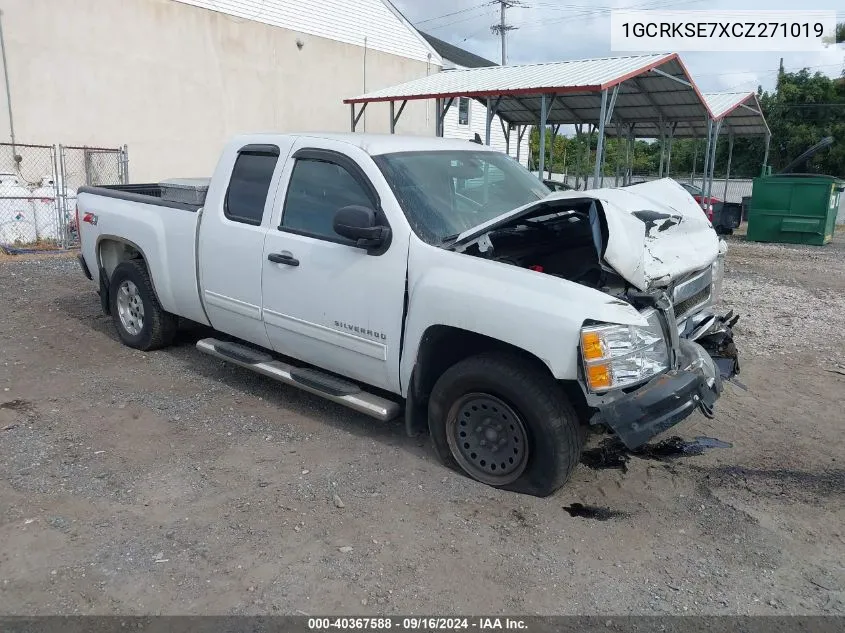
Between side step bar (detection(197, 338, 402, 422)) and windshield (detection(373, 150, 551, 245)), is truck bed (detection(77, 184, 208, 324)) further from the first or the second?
windshield (detection(373, 150, 551, 245))

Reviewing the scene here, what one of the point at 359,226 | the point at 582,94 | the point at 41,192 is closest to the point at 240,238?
the point at 359,226

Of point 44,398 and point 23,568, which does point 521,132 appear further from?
point 23,568

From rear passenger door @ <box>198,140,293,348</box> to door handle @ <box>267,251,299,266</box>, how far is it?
14cm

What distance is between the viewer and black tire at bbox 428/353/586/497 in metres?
3.45

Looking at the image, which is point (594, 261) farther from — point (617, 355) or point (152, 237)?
point (152, 237)

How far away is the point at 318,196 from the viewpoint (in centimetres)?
446

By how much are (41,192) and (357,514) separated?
12371 mm

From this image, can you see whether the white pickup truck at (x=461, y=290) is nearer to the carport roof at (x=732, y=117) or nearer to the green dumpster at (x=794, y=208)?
the green dumpster at (x=794, y=208)

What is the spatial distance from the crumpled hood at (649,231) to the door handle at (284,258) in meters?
1.16

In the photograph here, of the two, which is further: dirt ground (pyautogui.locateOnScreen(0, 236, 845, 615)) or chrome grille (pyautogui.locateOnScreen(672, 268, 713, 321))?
chrome grille (pyautogui.locateOnScreen(672, 268, 713, 321))

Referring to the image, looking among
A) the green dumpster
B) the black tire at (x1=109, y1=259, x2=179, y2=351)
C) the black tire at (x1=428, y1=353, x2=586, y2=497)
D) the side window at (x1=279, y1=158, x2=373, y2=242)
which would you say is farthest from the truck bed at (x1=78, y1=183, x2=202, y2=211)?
the green dumpster

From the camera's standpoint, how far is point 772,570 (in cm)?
311

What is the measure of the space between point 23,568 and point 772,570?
135 inches

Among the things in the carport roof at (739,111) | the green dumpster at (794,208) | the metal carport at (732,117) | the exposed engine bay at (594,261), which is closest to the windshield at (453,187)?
the exposed engine bay at (594,261)
